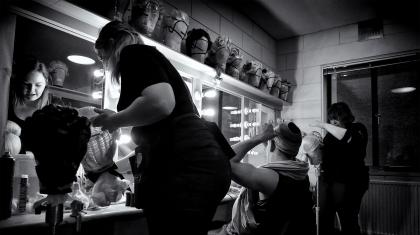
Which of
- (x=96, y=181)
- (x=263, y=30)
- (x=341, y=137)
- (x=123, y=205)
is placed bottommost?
(x=123, y=205)

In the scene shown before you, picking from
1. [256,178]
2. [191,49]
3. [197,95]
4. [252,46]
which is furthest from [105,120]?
[252,46]

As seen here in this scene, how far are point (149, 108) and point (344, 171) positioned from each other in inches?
114

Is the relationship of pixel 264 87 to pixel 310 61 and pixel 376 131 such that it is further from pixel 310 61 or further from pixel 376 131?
pixel 376 131

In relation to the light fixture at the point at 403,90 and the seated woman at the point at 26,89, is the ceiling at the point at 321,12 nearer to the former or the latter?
the light fixture at the point at 403,90

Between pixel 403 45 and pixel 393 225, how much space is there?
90.5 inches

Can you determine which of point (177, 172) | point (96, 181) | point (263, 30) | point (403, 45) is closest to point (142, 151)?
point (177, 172)

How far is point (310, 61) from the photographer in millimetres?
4684

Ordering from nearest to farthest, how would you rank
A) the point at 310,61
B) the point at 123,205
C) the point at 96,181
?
the point at 96,181 < the point at 123,205 < the point at 310,61

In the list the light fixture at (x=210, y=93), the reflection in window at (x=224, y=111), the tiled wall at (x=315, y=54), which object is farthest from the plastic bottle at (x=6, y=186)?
the tiled wall at (x=315, y=54)

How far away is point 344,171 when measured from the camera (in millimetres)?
3283

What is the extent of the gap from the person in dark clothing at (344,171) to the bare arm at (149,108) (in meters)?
2.83

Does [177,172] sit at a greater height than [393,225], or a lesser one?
greater

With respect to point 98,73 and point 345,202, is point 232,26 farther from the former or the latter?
point 345,202

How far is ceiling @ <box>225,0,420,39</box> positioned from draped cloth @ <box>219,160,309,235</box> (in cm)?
249
